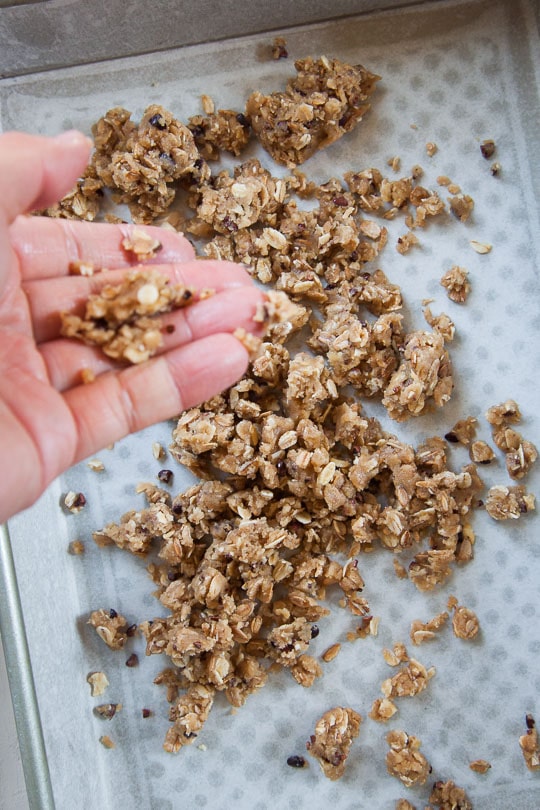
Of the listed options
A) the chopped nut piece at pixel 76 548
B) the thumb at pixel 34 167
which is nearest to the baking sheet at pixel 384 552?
the chopped nut piece at pixel 76 548

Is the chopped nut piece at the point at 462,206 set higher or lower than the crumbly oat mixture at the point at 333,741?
higher

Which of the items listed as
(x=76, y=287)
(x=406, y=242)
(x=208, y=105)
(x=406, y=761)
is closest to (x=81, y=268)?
(x=76, y=287)

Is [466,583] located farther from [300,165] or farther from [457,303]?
[300,165]

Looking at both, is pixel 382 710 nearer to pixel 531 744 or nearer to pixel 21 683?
pixel 531 744

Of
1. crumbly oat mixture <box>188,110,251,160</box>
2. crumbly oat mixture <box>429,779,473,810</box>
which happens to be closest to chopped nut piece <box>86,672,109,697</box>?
crumbly oat mixture <box>429,779,473,810</box>

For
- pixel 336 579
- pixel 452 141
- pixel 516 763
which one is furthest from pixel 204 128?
pixel 516 763

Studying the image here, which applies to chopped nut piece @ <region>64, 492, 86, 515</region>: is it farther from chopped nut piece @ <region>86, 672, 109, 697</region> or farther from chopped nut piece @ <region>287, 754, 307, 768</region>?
chopped nut piece @ <region>287, 754, 307, 768</region>

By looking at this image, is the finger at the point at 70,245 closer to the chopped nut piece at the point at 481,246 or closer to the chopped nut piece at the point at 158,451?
the chopped nut piece at the point at 158,451
